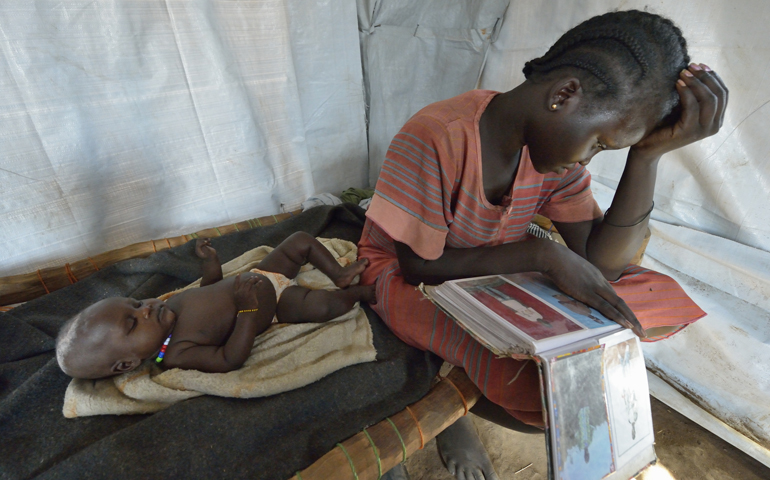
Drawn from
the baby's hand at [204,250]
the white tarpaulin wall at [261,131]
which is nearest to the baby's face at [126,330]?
the baby's hand at [204,250]

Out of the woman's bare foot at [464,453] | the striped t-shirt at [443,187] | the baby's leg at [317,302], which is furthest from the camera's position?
the woman's bare foot at [464,453]

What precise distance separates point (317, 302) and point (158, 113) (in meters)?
0.94

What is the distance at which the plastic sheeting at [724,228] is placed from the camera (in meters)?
1.25

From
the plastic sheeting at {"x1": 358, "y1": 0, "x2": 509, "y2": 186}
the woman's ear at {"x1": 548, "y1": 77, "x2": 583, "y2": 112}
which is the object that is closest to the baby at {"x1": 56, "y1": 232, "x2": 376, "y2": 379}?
the woman's ear at {"x1": 548, "y1": 77, "x2": 583, "y2": 112}

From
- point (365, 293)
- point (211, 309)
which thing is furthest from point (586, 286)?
point (211, 309)

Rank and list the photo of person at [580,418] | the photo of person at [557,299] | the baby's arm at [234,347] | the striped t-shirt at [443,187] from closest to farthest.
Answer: the photo of person at [580,418]
the photo of person at [557,299]
the striped t-shirt at [443,187]
the baby's arm at [234,347]

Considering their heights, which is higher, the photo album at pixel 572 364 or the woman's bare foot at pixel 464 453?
the photo album at pixel 572 364

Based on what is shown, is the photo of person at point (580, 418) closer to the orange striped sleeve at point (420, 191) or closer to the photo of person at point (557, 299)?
the photo of person at point (557, 299)

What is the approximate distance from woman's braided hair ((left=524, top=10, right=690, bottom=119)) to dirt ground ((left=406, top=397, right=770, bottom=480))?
126 centimetres

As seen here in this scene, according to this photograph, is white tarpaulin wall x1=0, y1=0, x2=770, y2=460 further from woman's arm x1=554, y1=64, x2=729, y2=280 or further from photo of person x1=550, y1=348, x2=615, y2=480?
photo of person x1=550, y1=348, x2=615, y2=480

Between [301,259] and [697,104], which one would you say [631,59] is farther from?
[301,259]

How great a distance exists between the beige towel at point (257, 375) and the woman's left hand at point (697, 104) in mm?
864

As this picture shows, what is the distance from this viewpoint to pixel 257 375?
36.1 inches

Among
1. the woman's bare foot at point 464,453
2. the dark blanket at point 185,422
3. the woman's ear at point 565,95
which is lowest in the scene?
the woman's bare foot at point 464,453
